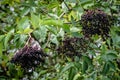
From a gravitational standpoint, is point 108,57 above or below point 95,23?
below

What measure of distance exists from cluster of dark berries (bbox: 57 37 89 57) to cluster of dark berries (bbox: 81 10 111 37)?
2.2 inches

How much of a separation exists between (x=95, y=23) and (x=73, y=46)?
144 millimetres

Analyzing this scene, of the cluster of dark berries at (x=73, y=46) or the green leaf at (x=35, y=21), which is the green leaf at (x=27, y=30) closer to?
the green leaf at (x=35, y=21)

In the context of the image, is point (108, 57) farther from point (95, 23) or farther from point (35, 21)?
point (35, 21)

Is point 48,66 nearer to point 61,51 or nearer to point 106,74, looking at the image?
point 106,74

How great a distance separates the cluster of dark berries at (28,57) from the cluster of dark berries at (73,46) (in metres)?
0.15

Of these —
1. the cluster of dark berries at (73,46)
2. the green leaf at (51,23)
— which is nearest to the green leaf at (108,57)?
the cluster of dark berries at (73,46)

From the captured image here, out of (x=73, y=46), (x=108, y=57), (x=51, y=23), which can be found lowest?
(x=108, y=57)

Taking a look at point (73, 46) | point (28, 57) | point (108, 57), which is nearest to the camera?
point (28, 57)

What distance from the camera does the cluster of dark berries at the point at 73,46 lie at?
1560 millimetres

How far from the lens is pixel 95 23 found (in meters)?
1.51

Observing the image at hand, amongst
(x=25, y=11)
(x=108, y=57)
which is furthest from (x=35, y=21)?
(x=108, y=57)

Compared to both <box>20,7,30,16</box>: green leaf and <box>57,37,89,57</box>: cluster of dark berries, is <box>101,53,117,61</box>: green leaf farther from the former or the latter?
<box>20,7,30,16</box>: green leaf

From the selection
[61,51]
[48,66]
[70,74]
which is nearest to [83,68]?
[70,74]
